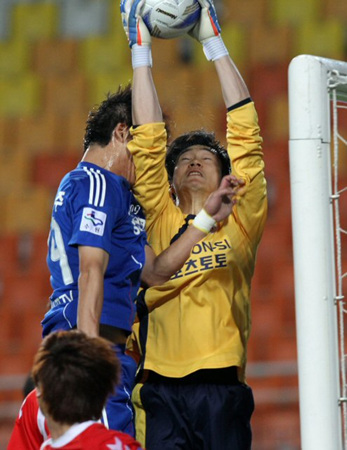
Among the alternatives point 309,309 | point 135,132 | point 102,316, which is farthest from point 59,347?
point 135,132

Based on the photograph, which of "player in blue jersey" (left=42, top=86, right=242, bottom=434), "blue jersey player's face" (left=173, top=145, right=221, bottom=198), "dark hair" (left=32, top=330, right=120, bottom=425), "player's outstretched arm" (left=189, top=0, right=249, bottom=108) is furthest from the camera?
"blue jersey player's face" (left=173, top=145, right=221, bottom=198)

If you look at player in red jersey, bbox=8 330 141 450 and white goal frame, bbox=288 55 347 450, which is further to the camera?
white goal frame, bbox=288 55 347 450

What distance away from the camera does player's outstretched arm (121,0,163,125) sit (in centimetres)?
303

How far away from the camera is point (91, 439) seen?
2062 mm

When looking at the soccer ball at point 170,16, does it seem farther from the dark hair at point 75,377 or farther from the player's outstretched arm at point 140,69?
the dark hair at point 75,377

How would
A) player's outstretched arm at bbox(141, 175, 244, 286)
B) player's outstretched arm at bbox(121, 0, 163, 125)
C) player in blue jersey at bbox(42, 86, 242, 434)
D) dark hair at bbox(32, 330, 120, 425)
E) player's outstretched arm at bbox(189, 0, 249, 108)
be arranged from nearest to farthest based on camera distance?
dark hair at bbox(32, 330, 120, 425), player in blue jersey at bbox(42, 86, 242, 434), player's outstretched arm at bbox(141, 175, 244, 286), player's outstretched arm at bbox(121, 0, 163, 125), player's outstretched arm at bbox(189, 0, 249, 108)

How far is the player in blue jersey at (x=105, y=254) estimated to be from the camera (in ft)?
8.75

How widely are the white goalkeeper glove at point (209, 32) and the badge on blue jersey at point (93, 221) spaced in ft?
2.54

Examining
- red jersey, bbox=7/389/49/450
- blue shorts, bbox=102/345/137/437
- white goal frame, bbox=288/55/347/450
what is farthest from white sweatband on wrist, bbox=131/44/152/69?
red jersey, bbox=7/389/49/450

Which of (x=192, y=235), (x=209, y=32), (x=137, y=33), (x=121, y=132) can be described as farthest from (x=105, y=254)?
(x=209, y=32)

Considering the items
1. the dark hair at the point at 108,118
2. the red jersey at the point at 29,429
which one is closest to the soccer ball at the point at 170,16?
the dark hair at the point at 108,118

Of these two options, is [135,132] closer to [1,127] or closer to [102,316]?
[102,316]

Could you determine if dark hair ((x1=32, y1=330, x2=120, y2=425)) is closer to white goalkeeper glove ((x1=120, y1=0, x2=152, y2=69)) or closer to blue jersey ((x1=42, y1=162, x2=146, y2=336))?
blue jersey ((x1=42, y1=162, x2=146, y2=336))

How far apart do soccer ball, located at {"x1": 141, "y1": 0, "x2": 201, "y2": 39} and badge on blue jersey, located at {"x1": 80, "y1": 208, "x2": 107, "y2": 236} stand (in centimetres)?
74
